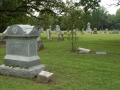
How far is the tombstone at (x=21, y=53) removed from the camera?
6473 millimetres

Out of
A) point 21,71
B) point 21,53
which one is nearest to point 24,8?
point 21,53

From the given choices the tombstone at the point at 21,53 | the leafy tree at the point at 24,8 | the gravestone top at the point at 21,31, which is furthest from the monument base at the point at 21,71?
the leafy tree at the point at 24,8

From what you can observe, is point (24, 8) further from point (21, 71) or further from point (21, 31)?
point (21, 71)

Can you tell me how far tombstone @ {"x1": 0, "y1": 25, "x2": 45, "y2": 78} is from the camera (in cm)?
647

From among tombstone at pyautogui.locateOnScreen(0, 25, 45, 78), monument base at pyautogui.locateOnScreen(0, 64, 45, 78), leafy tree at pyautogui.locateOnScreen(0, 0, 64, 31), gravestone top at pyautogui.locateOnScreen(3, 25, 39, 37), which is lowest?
monument base at pyautogui.locateOnScreen(0, 64, 45, 78)

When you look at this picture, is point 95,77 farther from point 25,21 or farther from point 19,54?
point 25,21

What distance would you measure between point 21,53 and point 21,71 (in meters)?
0.68

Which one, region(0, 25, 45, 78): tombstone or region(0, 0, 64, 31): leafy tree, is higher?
region(0, 0, 64, 31): leafy tree

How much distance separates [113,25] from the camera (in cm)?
6662

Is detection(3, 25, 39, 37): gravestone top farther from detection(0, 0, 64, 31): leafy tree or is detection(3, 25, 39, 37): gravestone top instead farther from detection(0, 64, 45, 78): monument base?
detection(0, 0, 64, 31): leafy tree

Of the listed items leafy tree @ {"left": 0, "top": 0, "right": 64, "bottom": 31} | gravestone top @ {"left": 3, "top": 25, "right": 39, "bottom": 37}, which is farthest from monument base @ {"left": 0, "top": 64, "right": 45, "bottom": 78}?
leafy tree @ {"left": 0, "top": 0, "right": 64, "bottom": 31}

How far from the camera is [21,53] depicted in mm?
6719

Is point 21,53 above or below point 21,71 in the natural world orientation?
above

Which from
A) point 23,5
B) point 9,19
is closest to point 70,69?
point 23,5
